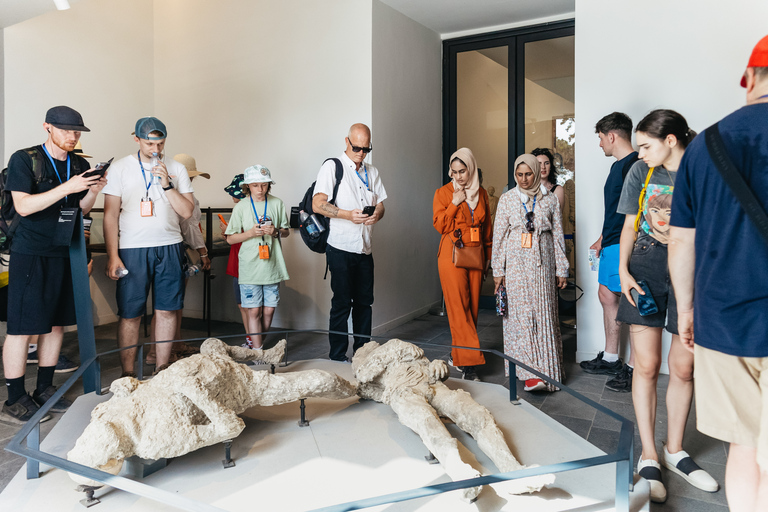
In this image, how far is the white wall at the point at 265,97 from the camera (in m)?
5.45

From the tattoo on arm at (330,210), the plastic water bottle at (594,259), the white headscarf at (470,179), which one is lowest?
the plastic water bottle at (594,259)

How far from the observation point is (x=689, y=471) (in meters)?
2.44

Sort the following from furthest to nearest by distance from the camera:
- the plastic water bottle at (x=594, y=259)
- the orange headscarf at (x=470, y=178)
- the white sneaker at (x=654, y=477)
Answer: the plastic water bottle at (x=594, y=259) < the orange headscarf at (x=470, y=178) < the white sneaker at (x=654, y=477)

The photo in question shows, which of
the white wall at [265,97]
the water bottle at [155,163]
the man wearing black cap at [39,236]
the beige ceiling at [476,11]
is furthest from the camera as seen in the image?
the beige ceiling at [476,11]

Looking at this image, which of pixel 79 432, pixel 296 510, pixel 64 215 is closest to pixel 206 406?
pixel 296 510

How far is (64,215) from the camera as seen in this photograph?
3139mm

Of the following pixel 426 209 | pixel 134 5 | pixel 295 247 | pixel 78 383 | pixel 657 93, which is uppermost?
pixel 134 5

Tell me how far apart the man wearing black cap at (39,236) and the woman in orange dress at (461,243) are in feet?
7.24

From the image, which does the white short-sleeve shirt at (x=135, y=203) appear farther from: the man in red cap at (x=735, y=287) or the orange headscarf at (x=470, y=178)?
the man in red cap at (x=735, y=287)

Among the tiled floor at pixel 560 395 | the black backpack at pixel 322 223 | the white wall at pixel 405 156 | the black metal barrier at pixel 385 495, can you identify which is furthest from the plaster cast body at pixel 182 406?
the white wall at pixel 405 156

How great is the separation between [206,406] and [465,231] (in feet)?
7.64

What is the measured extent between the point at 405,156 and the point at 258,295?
250 cm

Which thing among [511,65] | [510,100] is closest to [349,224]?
[510,100]

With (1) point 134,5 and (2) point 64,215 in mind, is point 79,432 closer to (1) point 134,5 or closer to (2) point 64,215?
(2) point 64,215
